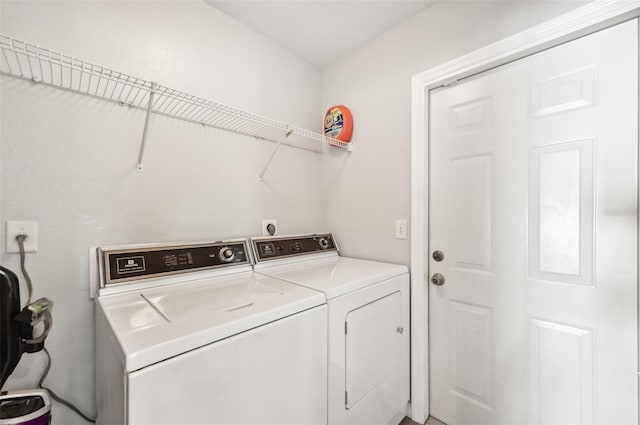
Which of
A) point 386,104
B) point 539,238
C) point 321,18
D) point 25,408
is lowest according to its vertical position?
point 25,408

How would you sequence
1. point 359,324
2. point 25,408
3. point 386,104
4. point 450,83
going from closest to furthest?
point 25,408 → point 359,324 → point 450,83 → point 386,104

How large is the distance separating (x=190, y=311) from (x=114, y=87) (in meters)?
1.17

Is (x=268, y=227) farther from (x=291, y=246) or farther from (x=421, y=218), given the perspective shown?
(x=421, y=218)

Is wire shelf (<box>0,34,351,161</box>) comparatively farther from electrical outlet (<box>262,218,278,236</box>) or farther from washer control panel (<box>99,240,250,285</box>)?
electrical outlet (<box>262,218,278,236</box>)

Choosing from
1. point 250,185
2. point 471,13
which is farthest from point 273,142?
point 471,13

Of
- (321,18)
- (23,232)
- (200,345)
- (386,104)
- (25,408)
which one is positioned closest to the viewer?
(200,345)

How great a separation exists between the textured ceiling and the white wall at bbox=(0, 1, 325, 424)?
11cm

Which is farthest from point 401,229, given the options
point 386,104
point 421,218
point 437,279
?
point 386,104

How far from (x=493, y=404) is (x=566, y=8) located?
2.00 meters

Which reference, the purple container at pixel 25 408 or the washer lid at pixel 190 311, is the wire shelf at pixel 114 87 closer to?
the washer lid at pixel 190 311

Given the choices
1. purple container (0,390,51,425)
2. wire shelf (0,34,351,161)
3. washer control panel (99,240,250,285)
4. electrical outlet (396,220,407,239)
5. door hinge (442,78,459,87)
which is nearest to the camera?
purple container (0,390,51,425)

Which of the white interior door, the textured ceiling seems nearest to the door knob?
the white interior door

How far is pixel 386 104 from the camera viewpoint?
1.89m

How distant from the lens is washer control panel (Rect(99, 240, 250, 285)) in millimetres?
1192
